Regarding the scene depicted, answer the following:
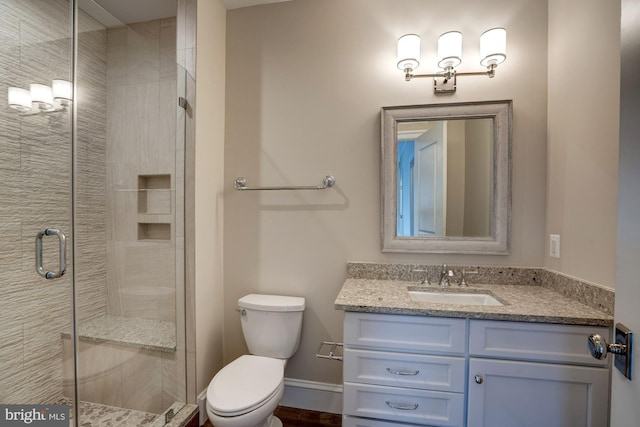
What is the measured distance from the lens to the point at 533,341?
114cm

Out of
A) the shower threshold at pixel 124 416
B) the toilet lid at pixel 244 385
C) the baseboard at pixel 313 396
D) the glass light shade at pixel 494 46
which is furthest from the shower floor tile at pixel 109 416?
the glass light shade at pixel 494 46

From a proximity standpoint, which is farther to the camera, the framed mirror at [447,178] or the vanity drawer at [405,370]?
the framed mirror at [447,178]

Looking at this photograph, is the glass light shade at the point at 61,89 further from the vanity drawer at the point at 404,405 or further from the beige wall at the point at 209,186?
the vanity drawer at the point at 404,405

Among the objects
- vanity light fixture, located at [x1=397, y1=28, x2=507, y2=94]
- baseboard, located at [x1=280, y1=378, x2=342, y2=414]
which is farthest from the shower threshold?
vanity light fixture, located at [x1=397, y1=28, x2=507, y2=94]

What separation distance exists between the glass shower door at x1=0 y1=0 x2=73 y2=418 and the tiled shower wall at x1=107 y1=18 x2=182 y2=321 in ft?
0.70

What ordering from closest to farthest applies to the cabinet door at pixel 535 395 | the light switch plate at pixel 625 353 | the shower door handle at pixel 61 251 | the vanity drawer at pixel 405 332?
the light switch plate at pixel 625 353
the cabinet door at pixel 535 395
the vanity drawer at pixel 405 332
the shower door handle at pixel 61 251

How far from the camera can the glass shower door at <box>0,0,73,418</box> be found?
55.6 inches

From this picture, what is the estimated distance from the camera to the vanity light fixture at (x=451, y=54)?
4.95 ft

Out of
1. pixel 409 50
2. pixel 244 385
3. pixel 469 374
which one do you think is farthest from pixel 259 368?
pixel 409 50

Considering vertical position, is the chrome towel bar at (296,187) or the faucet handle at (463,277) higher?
the chrome towel bar at (296,187)

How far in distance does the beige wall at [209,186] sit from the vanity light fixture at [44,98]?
2.04 ft

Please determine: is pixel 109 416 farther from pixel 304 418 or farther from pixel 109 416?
pixel 304 418

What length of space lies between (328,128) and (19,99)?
1602 mm

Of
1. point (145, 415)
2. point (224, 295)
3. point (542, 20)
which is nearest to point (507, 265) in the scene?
point (542, 20)
